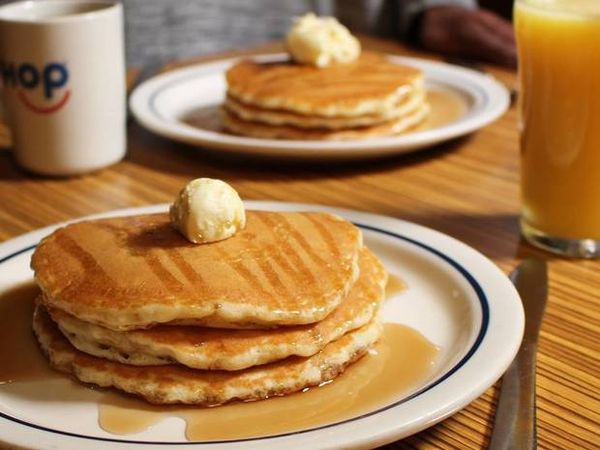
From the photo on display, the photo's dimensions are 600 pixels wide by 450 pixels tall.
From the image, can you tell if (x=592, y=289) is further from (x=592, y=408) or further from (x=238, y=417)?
(x=238, y=417)

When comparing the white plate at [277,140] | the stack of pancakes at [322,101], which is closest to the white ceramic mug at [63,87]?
the white plate at [277,140]

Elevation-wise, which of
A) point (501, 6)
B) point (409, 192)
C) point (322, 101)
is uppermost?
point (322, 101)

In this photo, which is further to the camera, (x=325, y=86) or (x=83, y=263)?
(x=325, y=86)

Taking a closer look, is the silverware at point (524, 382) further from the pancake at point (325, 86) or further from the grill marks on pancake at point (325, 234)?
the pancake at point (325, 86)

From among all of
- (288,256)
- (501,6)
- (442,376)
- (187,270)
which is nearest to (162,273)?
(187,270)

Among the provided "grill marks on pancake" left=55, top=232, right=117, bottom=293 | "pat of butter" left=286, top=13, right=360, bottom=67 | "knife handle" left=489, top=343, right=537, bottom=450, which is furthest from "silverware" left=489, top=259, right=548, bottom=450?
"pat of butter" left=286, top=13, right=360, bottom=67

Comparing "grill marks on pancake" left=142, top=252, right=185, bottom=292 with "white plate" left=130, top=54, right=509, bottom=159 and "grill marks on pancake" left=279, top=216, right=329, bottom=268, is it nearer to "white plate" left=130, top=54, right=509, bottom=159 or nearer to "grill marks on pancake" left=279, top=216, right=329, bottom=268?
"grill marks on pancake" left=279, top=216, right=329, bottom=268

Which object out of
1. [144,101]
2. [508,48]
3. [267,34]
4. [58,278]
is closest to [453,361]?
[58,278]

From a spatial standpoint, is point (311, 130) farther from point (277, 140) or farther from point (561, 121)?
point (561, 121)
